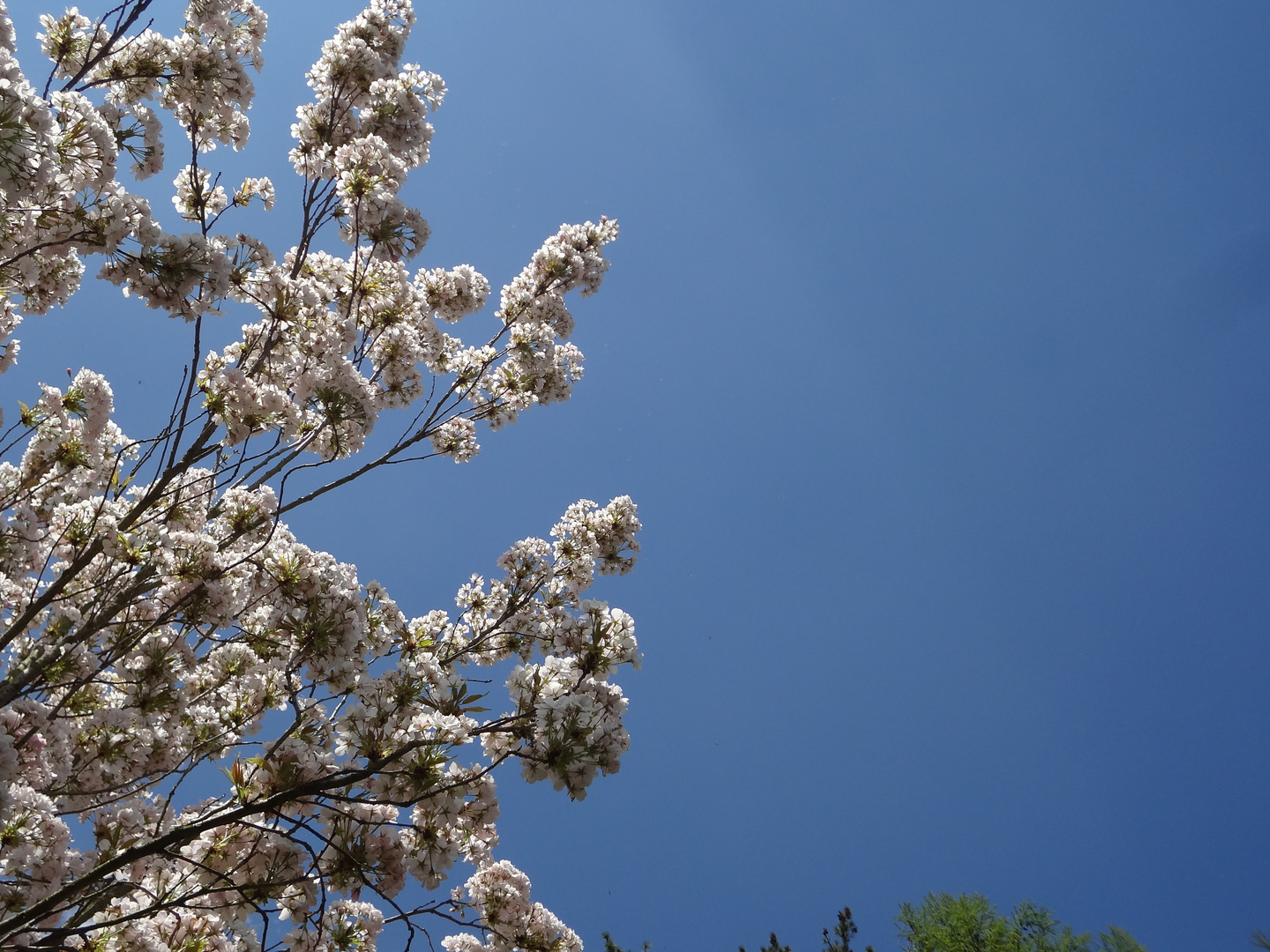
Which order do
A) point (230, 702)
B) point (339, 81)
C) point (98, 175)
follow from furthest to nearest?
point (339, 81) < point (230, 702) < point (98, 175)

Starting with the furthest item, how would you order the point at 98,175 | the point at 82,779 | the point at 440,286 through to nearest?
the point at 440,286, the point at 82,779, the point at 98,175

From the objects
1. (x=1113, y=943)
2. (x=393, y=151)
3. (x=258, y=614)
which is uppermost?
(x=393, y=151)

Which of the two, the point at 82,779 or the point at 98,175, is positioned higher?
the point at 98,175

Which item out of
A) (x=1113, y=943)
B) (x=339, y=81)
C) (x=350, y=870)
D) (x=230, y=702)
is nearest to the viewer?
(x=350, y=870)

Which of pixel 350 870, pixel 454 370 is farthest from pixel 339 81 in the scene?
pixel 350 870

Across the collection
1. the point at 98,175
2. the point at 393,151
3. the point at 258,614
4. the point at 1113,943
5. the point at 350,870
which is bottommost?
the point at 1113,943

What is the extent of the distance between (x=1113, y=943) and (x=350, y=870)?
18.0 meters

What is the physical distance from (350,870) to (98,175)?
3.82m

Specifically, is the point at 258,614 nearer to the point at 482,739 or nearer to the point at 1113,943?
the point at 482,739

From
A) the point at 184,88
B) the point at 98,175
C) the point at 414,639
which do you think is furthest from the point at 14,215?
the point at 414,639

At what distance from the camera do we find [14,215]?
3.90 meters

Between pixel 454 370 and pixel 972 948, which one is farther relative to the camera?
pixel 972 948

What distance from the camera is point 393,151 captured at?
18.7 feet

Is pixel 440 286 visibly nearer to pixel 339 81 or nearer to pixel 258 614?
pixel 339 81
